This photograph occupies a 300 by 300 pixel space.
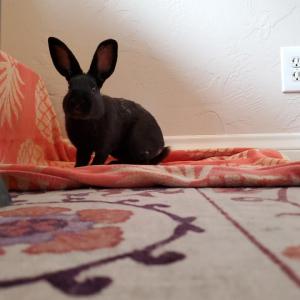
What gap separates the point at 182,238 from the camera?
375 millimetres

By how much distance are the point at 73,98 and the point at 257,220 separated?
2.05 feet

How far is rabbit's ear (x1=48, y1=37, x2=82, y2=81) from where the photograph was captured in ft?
3.41

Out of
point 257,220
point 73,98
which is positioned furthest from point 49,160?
point 257,220

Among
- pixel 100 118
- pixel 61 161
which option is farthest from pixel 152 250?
pixel 61 161

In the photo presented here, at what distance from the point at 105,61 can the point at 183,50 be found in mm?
535

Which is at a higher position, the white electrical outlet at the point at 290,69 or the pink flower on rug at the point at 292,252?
the white electrical outlet at the point at 290,69

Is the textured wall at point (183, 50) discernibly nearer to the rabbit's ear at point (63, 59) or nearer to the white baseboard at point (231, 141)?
the white baseboard at point (231, 141)

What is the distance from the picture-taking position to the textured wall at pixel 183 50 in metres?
1.50

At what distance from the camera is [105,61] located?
1.07 meters

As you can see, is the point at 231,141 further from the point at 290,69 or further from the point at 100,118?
the point at 100,118

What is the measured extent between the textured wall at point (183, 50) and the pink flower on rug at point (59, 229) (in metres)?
1.03

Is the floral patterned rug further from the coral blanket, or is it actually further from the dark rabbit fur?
the dark rabbit fur

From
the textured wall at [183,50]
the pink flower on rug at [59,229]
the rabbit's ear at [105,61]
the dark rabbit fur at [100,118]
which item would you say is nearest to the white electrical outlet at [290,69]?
the textured wall at [183,50]

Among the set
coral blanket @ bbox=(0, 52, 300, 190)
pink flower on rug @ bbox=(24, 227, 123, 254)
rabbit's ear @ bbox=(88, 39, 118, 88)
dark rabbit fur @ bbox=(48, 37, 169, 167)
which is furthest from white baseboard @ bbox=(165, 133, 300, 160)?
pink flower on rug @ bbox=(24, 227, 123, 254)
